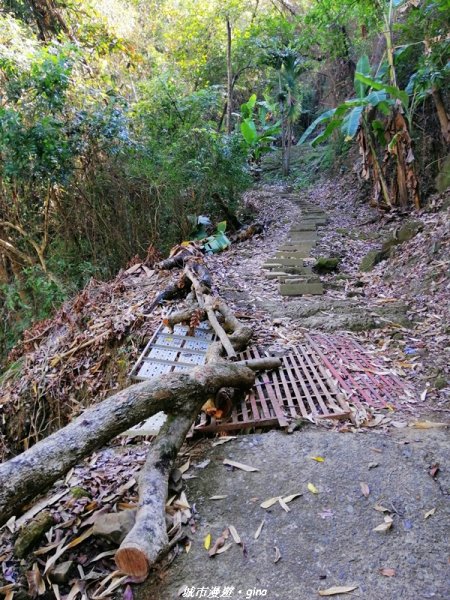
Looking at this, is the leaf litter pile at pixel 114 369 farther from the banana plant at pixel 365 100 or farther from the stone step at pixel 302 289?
the banana plant at pixel 365 100

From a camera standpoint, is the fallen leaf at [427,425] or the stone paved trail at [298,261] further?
the stone paved trail at [298,261]

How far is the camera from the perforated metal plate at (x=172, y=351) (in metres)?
3.65

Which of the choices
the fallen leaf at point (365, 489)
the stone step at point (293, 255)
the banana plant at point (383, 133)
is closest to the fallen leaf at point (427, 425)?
the fallen leaf at point (365, 489)

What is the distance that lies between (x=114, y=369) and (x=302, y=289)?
2.73 metres

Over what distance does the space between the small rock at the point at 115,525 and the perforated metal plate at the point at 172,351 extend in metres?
1.60

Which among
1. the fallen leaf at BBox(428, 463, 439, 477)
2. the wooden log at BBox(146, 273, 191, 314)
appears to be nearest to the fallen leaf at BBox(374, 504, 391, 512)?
the fallen leaf at BBox(428, 463, 439, 477)

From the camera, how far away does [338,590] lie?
5.25ft

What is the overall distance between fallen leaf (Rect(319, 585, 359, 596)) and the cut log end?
71 cm

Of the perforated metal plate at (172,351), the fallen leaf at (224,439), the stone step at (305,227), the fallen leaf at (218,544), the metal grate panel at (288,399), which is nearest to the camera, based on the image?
the fallen leaf at (218,544)

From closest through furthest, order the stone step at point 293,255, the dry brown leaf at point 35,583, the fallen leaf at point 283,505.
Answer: the dry brown leaf at point 35,583, the fallen leaf at point 283,505, the stone step at point 293,255

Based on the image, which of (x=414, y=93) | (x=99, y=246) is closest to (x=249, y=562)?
(x=99, y=246)

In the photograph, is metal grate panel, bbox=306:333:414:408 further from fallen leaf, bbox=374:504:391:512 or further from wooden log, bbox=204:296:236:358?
fallen leaf, bbox=374:504:391:512

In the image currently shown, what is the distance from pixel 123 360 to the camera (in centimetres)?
Result: 409

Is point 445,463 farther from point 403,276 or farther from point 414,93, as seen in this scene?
point 414,93
